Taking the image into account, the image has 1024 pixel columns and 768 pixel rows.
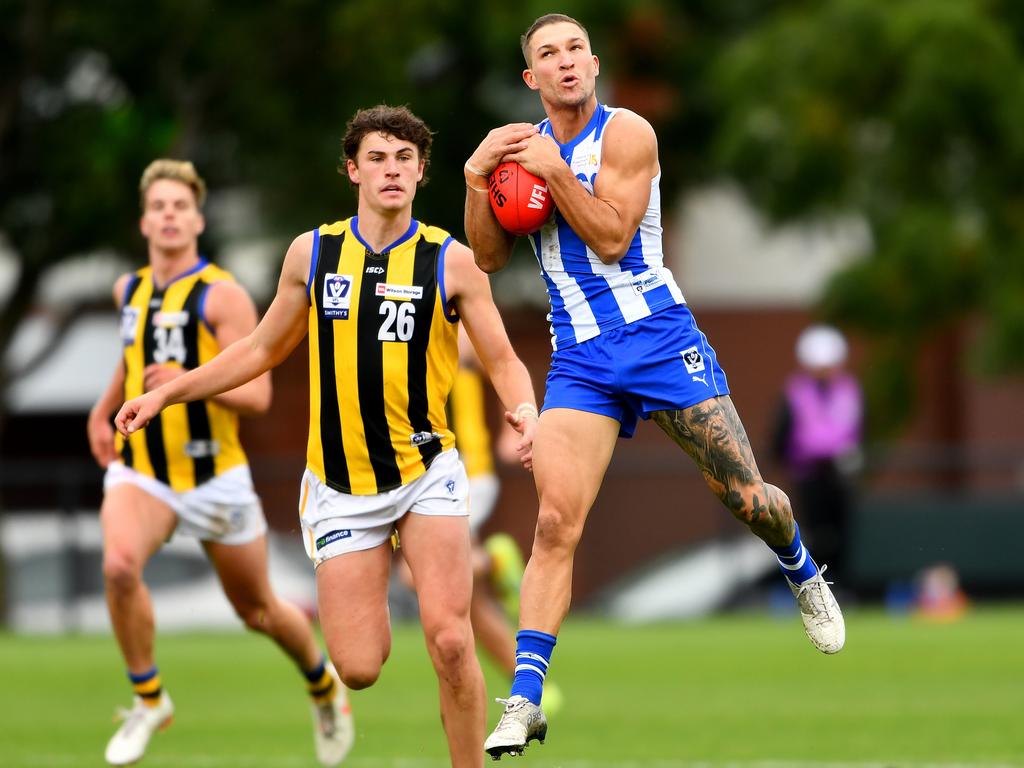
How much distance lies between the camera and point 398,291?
7523 millimetres

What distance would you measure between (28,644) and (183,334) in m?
8.94

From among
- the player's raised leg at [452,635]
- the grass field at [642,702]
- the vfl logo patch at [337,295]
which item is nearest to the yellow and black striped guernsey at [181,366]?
the grass field at [642,702]

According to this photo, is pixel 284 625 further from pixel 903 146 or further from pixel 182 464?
pixel 903 146

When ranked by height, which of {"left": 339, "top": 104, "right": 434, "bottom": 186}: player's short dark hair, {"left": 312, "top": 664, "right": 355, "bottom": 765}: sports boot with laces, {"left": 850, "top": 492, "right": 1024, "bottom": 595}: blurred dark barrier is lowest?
{"left": 850, "top": 492, "right": 1024, "bottom": 595}: blurred dark barrier

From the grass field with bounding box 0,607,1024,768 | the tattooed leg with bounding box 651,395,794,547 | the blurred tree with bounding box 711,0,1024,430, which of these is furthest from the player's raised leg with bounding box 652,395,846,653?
the blurred tree with bounding box 711,0,1024,430

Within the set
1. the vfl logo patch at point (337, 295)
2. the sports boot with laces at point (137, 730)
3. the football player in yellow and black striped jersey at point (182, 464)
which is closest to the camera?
the vfl logo patch at point (337, 295)

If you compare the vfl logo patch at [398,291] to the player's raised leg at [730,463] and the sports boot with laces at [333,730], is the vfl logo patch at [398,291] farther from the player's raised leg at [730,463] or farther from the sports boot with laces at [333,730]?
the sports boot with laces at [333,730]

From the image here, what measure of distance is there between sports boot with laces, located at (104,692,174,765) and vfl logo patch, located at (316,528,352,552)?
1909 mm

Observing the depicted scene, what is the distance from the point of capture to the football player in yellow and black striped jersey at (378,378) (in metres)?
7.52

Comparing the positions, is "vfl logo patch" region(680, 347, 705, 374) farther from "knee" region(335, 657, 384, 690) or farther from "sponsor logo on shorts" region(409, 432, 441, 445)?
"knee" region(335, 657, 384, 690)

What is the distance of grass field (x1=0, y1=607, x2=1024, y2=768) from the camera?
384 inches

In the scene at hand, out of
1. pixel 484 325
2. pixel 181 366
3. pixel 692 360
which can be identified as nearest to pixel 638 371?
pixel 692 360

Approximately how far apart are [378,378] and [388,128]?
96 cm

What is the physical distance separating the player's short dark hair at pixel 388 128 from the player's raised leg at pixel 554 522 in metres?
1.17
